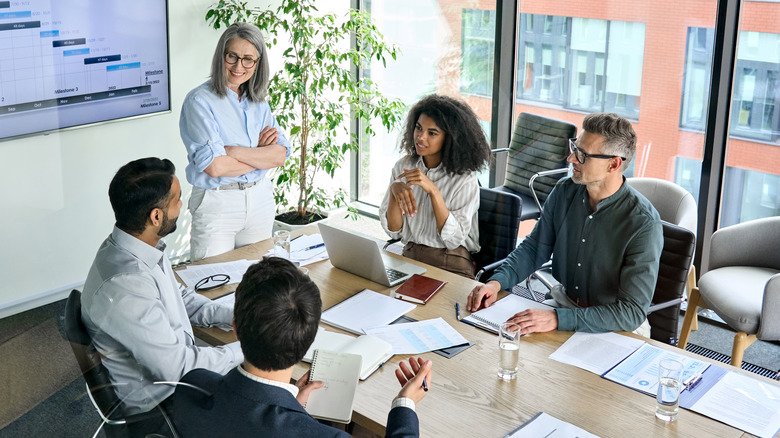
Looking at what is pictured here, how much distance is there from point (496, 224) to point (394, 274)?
64 cm

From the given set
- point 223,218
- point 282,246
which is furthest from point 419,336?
point 223,218

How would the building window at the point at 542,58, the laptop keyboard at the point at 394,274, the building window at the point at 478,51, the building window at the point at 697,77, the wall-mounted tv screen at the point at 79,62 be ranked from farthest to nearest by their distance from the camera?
1. the building window at the point at 478,51
2. the building window at the point at 542,58
3. the building window at the point at 697,77
4. the wall-mounted tv screen at the point at 79,62
5. the laptop keyboard at the point at 394,274

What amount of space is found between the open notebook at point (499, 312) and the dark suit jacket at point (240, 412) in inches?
33.1

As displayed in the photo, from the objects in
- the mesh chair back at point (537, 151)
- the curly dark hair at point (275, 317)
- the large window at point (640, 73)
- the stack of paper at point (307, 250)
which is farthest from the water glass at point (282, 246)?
the large window at point (640, 73)

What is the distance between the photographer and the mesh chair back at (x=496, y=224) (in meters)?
3.15

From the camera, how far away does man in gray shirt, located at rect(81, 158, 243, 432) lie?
2033 mm

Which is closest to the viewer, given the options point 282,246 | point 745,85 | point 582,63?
point 282,246

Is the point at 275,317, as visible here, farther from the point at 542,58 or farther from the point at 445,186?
the point at 542,58

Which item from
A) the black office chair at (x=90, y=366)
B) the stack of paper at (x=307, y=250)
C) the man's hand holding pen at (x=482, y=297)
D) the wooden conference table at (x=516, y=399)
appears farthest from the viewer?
the stack of paper at (x=307, y=250)

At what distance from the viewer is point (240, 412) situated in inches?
58.7

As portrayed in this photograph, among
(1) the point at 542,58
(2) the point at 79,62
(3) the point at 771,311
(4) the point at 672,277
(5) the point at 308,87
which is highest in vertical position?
(1) the point at 542,58

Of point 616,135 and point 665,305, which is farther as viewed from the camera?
point 665,305

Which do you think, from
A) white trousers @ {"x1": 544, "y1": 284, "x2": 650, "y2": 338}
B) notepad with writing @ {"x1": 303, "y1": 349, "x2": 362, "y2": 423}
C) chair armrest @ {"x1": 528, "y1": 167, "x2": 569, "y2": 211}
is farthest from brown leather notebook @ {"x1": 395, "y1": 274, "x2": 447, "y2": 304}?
chair armrest @ {"x1": 528, "y1": 167, "x2": 569, "y2": 211}

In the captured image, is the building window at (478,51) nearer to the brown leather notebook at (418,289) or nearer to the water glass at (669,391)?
the brown leather notebook at (418,289)
